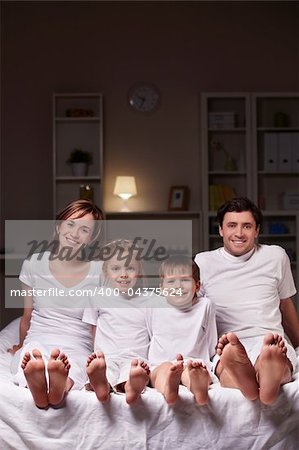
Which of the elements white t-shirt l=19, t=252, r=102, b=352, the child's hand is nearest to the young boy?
white t-shirt l=19, t=252, r=102, b=352

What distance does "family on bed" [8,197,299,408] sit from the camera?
6.26ft

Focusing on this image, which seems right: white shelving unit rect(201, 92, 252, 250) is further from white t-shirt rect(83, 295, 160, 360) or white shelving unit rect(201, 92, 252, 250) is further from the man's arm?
white t-shirt rect(83, 295, 160, 360)

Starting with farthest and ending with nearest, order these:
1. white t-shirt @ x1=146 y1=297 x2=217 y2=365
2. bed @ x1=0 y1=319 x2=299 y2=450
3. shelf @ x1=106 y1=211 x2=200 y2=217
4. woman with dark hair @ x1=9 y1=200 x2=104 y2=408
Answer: shelf @ x1=106 y1=211 x2=200 y2=217 → woman with dark hair @ x1=9 y1=200 x2=104 y2=408 → white t-shirt @ x1=146 y1=297 x2=217 y2=365 → bed @ x1=0 y1=319 x2=299 y2=450

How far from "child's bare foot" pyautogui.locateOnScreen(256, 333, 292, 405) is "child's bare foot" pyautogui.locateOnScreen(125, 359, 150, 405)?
339mm

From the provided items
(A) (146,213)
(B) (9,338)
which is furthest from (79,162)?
(B) (9,338)

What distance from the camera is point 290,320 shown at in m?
2.44

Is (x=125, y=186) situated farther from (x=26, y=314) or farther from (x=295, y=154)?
(x=26, y=314)

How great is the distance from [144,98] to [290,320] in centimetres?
344

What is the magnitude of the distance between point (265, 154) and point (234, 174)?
12.4 inches

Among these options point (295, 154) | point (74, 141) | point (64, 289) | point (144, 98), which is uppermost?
point (144, 98)

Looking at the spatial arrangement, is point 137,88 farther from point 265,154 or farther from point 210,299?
point 210,299

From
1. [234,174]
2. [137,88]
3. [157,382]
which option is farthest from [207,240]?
[157,382]

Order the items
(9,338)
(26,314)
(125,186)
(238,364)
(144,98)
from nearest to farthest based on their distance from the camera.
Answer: (238,364), (26,314), (9,338), (125,186), (144,98)

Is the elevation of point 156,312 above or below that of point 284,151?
below
